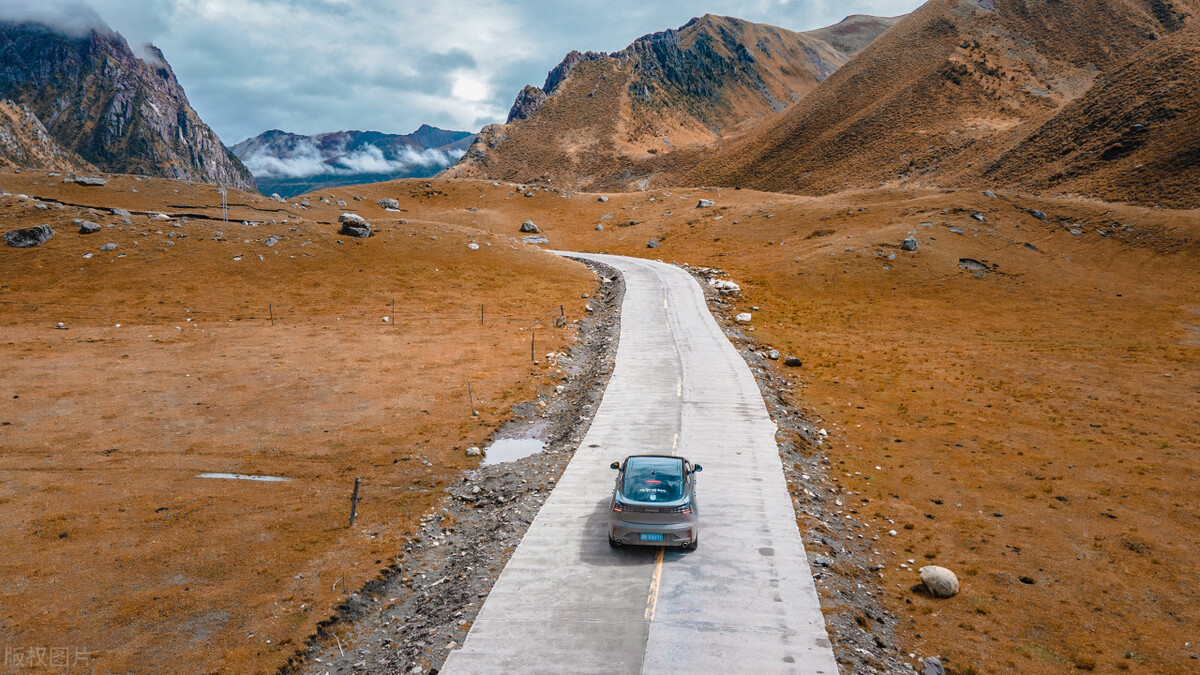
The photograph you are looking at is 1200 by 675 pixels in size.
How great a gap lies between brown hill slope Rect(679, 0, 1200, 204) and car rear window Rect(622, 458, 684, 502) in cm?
9547

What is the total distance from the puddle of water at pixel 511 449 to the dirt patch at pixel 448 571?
42 cm

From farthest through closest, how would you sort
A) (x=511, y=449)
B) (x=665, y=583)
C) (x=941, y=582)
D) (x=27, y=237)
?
(x=27, y=237) → (x=511, y=449) → (x=941, y=582) → (x=665, y=583)

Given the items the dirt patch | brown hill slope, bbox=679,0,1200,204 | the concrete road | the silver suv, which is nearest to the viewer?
the concrete road

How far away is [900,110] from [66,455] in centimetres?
13576

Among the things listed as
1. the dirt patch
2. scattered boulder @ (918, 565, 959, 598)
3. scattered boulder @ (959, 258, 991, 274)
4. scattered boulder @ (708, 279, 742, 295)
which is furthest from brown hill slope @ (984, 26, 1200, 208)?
the dirt patch

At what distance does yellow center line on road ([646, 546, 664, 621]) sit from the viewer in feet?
36.2

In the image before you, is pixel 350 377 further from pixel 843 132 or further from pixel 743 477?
pixel 843 132

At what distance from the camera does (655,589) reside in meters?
11.8

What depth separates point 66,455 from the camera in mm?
18750

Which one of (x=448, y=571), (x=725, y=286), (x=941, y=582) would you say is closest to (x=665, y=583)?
(x=448, y=571)

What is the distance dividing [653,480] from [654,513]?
93 centimetres

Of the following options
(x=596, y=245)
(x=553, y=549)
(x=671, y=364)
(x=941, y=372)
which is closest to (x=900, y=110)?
(x=596, y=245)

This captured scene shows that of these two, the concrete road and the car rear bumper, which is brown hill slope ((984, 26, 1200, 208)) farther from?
the car rear bumper

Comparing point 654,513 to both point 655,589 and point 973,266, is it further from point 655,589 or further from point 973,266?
point 973,266
